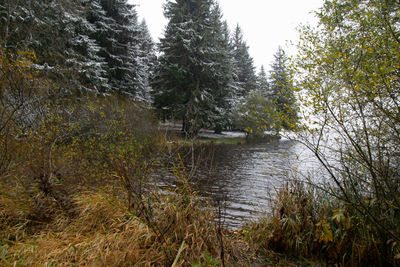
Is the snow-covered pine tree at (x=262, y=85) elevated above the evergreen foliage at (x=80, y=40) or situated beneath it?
elevated above

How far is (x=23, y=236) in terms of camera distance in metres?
3.09

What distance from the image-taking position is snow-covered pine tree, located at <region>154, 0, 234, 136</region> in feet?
64.3

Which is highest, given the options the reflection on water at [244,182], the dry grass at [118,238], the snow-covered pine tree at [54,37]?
the snow-covered pine tree at [54,37]

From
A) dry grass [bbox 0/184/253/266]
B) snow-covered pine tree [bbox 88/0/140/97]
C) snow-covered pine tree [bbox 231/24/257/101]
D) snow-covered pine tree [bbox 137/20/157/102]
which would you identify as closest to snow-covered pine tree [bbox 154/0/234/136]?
snow-covered pine tree [bbox 137/20/157/102]

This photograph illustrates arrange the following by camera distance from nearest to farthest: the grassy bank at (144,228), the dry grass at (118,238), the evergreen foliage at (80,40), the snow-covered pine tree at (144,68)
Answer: the dry grass at (118,238), the grassy bank at (144,228), the evergreen foliage at (80,40), the snow-covered pine tree at (144,68)

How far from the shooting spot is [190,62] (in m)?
20.5

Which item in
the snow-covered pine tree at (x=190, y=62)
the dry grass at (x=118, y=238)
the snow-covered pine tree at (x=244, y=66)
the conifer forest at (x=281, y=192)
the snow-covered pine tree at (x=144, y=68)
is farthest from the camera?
the snow-covered pine tree at (x=244, y=66)

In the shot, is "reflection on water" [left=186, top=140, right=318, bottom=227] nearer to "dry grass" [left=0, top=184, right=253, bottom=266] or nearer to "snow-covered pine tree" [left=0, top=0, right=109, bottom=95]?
"dry grass" [left=0, top=184, right=253, bottom=266]

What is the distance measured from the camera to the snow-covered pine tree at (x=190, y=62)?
19.6 m

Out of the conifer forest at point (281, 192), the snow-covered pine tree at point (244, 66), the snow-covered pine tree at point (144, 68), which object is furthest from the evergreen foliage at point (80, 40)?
the snow-covered pine tree at point (244, 66)

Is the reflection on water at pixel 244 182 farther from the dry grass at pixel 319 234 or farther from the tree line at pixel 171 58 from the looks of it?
the tree line at pixel 171 58

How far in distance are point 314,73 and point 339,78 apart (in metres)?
0.51

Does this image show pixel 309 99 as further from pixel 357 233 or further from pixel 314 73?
pixel 357 233

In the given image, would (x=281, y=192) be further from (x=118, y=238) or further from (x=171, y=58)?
(x=171, y=58)
